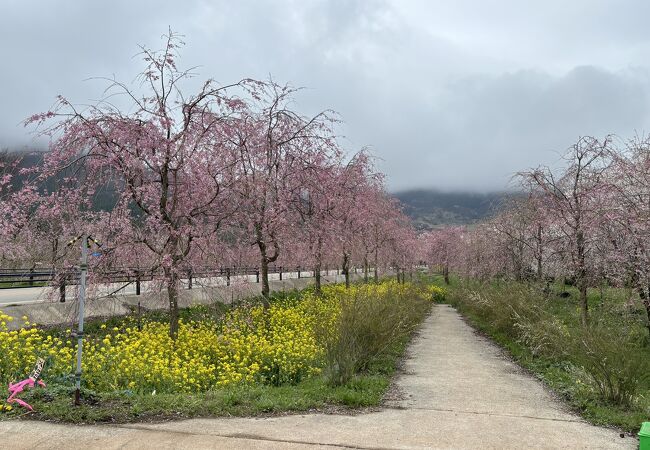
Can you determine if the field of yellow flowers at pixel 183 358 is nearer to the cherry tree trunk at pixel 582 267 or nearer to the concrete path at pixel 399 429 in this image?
the concrete path at pixel 399 429

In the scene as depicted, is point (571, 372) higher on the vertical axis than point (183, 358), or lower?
lower

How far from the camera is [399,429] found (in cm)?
588

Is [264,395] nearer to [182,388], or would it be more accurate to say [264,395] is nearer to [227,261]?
[182,388]

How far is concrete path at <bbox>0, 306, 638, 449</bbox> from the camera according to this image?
17.0 feet

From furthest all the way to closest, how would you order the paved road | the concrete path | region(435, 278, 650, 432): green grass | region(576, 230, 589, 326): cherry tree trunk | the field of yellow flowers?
→ region(576, 230, 589, 326): cherry tree trunk, the paved road, the field of yellow flowers, region(435, 278, 650, 432): green grass, the concrete path

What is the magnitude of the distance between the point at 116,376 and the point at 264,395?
2.54m

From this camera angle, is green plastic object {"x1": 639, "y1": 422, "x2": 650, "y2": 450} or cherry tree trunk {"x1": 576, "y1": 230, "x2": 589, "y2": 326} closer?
green plastic object {"x1": 639, "y1": 422, "x2": 650, "y2": 450}

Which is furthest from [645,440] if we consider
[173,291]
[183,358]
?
[173,291]

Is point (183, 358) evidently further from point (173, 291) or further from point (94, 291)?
point (94, 291)

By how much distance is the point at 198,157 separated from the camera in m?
10.3

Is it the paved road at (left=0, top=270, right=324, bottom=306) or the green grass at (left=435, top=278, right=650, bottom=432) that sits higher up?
the paved road at (left=0, top=270, right=324, bottom=306)

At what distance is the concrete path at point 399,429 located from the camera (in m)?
5.18

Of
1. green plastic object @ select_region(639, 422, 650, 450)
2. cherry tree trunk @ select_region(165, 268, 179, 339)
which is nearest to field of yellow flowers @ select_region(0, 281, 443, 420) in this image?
cherry tree trunk @ select_region(165, 268, 179, 339)

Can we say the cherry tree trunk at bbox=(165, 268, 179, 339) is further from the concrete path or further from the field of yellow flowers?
the concrete path
